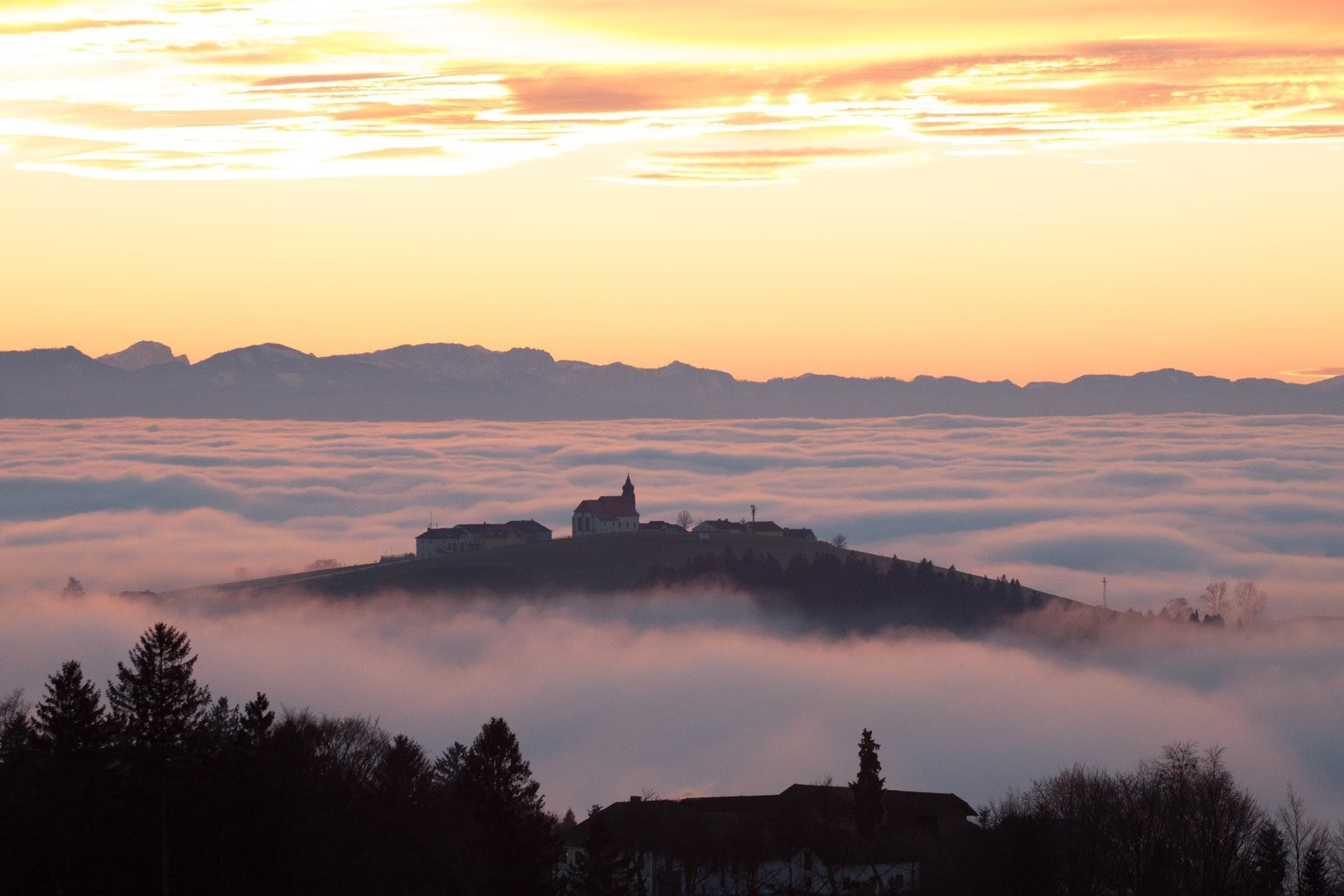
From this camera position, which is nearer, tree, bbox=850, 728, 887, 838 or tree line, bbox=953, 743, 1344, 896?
tree line, bbox=953, 743, 1344, 896

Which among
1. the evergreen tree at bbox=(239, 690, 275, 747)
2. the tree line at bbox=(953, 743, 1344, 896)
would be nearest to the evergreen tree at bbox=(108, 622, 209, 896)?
the evergreen tree at bbox=(239, 690, 275, 747)

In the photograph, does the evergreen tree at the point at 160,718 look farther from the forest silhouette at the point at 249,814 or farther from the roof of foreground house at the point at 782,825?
the roof of foreground house at the point at 782,825

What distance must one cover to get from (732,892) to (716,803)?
21567 mm

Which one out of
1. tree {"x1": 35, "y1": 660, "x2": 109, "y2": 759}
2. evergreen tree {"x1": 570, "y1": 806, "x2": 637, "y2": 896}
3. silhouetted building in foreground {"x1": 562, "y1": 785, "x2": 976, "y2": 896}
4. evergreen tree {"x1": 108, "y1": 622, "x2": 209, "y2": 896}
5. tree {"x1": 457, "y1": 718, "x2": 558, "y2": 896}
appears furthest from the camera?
silhouetted building in foreground {"x1": 562, "y1": 785, "x2": 976, "y2": 896}

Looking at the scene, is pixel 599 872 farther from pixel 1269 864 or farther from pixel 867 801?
pixel 1269 864

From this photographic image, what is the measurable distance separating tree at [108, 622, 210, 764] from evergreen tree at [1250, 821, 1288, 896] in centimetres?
4235

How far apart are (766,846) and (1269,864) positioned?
19962 mm

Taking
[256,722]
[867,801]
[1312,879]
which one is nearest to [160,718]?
[256,722]

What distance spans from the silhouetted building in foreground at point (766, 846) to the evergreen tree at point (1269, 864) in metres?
11.2

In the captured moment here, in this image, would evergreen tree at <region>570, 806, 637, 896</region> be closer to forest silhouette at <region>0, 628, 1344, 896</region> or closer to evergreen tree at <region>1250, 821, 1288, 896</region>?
forest silhouette at <region>0, 628, 1344, 896</region>

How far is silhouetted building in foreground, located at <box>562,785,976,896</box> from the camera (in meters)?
73.5

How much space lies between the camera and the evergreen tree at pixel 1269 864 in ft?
263

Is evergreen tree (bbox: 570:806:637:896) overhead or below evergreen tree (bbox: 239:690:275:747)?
below

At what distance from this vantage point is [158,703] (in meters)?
58.1
